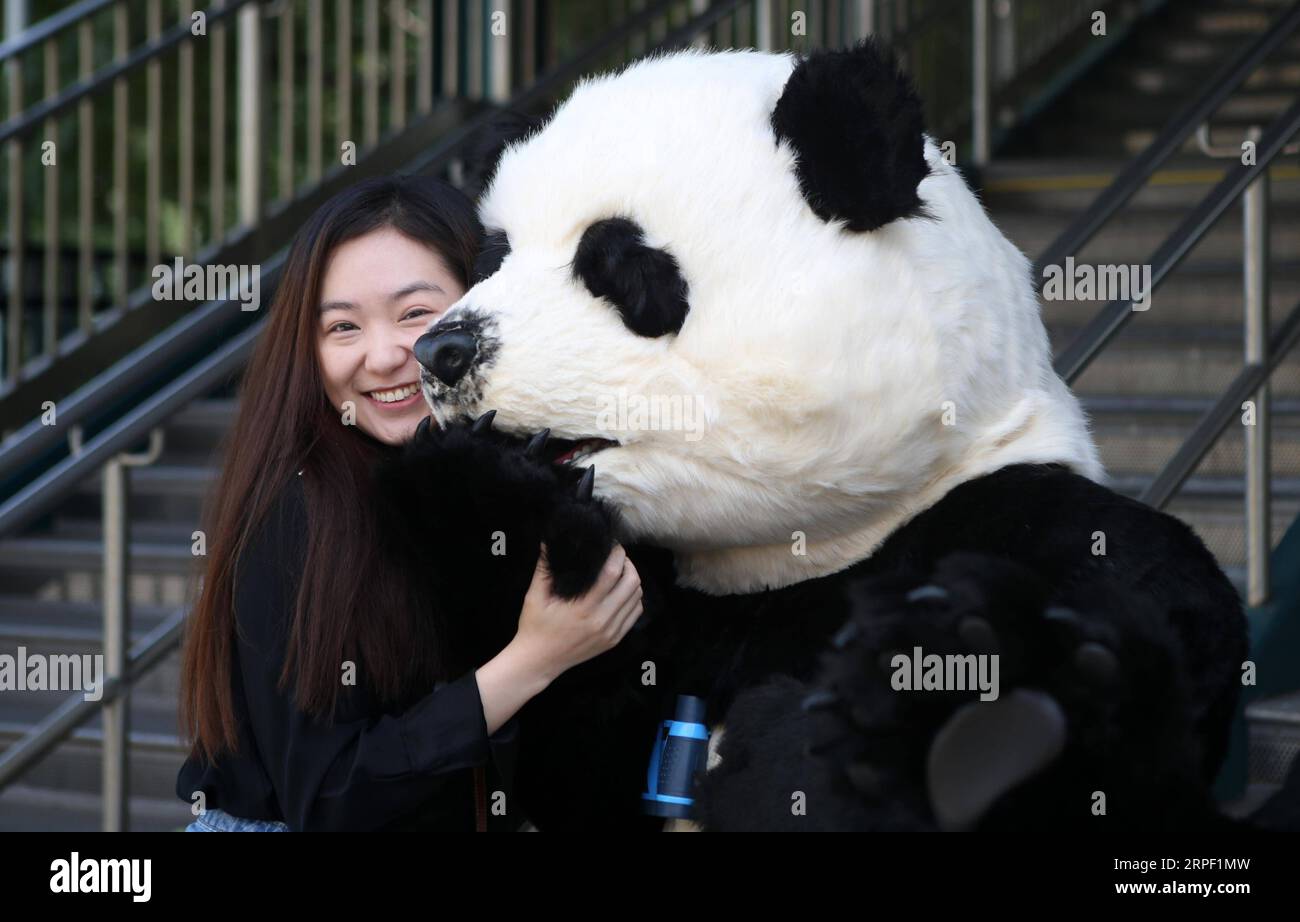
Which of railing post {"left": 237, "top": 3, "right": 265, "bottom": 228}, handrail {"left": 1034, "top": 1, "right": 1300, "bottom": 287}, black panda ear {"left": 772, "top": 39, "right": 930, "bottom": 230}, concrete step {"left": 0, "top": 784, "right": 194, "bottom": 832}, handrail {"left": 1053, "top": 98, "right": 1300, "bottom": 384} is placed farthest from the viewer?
railing post {"left": 237, "top": 3, "right": 265, "bottom": 228}

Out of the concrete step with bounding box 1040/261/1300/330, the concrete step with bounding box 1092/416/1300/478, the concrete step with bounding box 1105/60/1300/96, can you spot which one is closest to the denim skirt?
the concrete step with bounding box 1092/416/1300/478

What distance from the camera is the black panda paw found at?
4.23 ft

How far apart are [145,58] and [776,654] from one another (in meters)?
4.48

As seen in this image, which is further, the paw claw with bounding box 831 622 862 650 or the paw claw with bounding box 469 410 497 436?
the paw claw with bounding box 469 410 497 436

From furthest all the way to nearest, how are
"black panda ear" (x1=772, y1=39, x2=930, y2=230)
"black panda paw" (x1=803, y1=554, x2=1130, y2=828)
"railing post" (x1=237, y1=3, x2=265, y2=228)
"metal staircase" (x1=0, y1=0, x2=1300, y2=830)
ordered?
"railing post" (x1=237, y1=3, x2=265, y2=228) → "metal staircase" (x1=0, y1=0, x2=1300, y2=830) → "black panda ear" (x1=772, y1=39, x2=930, y2=230) → "black panda paw" (x1=803, y1=554, x2=1130, y2=828)

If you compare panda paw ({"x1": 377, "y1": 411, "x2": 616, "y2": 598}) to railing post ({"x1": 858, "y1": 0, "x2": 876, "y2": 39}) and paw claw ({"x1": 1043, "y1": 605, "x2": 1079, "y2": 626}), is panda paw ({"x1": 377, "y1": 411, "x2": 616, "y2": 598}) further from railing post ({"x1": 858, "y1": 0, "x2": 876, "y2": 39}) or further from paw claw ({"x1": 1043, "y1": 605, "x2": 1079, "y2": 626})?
railing post ({"x1": 858, "y1": 0, "x2": 876, "y2": 39})

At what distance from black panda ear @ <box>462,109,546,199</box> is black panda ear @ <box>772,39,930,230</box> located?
0.44 meters

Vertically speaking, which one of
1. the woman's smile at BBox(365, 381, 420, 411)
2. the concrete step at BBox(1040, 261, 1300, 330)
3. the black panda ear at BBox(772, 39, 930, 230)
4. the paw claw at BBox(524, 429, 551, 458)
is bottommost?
the paw claw at BBox(524, 429, 551, 458)

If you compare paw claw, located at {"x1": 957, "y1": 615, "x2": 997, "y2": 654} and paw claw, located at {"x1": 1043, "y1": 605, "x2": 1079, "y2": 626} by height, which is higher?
paw claw, located at {"x1": 1043, "y1": 605, "x2": 1079, "y2": 626}

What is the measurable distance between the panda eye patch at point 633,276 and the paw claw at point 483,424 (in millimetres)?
190

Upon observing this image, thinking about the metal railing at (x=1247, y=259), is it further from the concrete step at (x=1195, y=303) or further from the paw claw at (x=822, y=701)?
the paw claw at (x=822, y=701)

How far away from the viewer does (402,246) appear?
2.09m

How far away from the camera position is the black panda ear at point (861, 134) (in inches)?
65.2

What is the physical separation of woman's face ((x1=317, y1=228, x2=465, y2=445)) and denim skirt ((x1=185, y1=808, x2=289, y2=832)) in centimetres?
54
